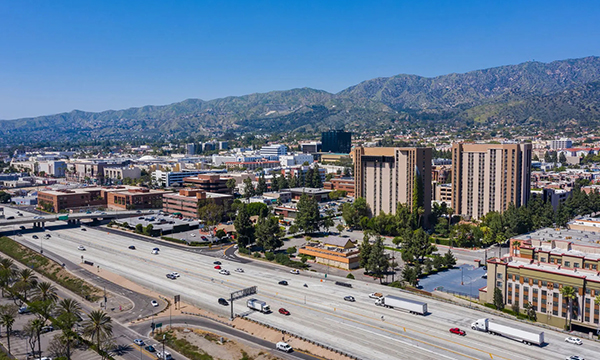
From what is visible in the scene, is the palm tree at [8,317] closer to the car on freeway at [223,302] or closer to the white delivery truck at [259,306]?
the car on freeway at [223,302]

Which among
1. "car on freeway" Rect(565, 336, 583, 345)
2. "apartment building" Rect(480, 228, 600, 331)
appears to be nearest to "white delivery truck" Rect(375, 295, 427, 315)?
"apartment building" Rect(480, 228, 600, 331)

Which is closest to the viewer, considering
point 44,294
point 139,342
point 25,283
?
point 139,342

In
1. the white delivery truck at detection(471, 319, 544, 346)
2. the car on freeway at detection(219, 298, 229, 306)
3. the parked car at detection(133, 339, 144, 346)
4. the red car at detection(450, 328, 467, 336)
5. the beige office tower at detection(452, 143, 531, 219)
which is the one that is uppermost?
the beige office tower at detection(452, 143, 531, 219)

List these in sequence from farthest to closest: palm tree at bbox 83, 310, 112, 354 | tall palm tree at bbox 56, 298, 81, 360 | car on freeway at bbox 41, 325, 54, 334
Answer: car on freeway at bbox 41, 325, 54, 334, palm tree at bbox 83, 310, 112, 354, tall palm tree at bbox 56, 298, 81, 360

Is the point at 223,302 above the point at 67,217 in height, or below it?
below

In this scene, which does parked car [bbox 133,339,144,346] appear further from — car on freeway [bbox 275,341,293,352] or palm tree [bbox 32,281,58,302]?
palm tree [bbox 32,281,58,302]

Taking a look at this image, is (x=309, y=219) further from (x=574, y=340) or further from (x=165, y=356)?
(x=574, y=340)

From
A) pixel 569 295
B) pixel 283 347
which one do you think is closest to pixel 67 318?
pixel 283 347
